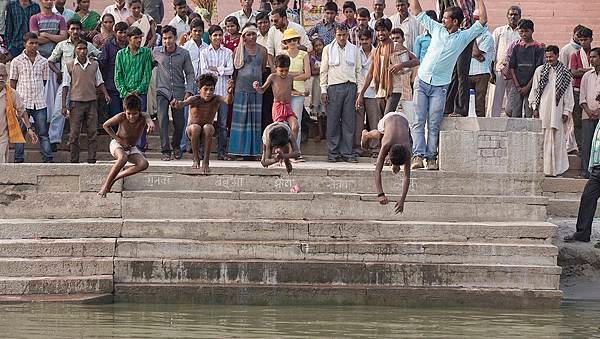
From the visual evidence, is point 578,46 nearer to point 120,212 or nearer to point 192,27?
point 192,27

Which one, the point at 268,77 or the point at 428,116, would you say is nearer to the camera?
the point at 428,116

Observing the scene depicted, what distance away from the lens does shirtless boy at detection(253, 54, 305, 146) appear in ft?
51.8

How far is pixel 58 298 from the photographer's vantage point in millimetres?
13484

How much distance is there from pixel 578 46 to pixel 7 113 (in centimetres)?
741

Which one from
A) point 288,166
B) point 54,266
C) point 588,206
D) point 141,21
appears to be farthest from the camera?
point 141,21

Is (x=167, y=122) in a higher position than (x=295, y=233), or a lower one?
higher

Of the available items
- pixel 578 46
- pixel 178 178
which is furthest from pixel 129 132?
pixel 578 46

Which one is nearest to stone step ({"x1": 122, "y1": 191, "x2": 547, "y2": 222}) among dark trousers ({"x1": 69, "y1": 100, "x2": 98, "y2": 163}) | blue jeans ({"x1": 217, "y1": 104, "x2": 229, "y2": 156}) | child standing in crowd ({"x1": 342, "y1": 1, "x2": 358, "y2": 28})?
dark trousers ({"x1": 69, "y1": 100, "x2": 98, "y2": 163})

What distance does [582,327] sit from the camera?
13.3 m

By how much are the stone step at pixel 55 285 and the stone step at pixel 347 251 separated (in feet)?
1.29

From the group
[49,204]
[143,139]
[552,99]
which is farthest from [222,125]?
[552,99]

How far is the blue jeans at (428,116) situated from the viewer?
49.1ft

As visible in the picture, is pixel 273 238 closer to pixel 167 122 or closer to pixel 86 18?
pixel 167 122

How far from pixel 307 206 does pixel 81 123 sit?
3422mm
